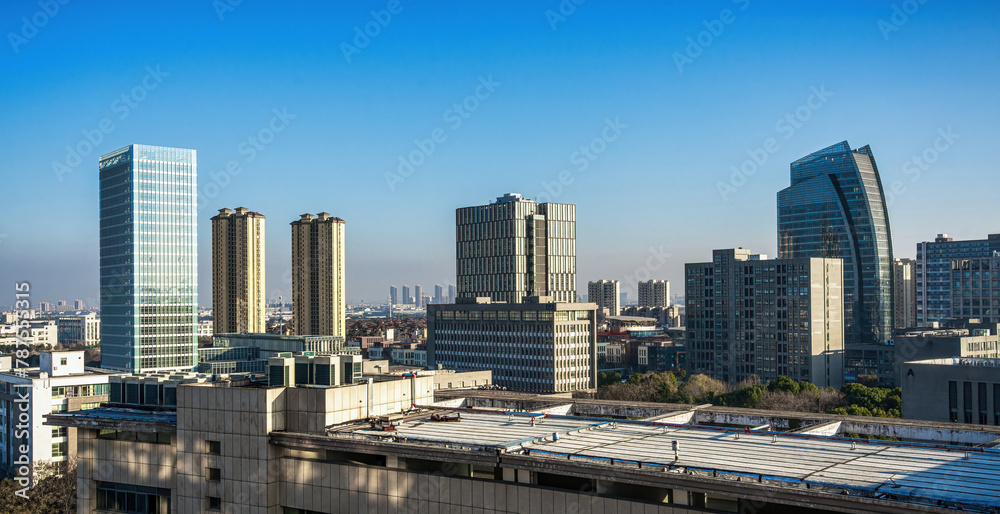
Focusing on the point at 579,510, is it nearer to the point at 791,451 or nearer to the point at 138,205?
the point at 791,451

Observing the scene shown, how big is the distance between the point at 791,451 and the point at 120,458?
935 inches

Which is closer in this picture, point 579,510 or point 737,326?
point 579,510

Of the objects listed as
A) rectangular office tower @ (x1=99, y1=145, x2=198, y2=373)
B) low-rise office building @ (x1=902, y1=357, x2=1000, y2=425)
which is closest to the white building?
low-rise office building @ (x1=902, y1=357, x2=1000, y2=425)

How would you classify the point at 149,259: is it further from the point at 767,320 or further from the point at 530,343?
the point at 767,320

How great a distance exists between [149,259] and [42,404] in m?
89.8

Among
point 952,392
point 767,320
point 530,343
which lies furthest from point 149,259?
point 952,392

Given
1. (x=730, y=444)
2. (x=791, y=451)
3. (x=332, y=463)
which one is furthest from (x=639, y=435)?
(x=332, y=463)

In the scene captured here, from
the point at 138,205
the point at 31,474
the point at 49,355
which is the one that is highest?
the point at 138,205

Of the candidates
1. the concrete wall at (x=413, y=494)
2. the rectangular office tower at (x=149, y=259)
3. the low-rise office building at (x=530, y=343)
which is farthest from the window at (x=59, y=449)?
the low-rise office building at (x=530, y=343)

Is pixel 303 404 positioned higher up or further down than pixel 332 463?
higher up

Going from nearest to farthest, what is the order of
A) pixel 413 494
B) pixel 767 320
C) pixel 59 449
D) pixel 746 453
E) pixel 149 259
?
pixel 746 453
pixel 413 494
pixel 59 449
pixel 149 259
pixel 767 320

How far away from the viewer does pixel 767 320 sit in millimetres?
167125

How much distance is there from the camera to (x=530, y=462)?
883 inches

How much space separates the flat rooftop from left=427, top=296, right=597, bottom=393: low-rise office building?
4969 inches
